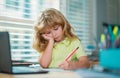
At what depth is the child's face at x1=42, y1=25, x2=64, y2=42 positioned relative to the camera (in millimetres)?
1275

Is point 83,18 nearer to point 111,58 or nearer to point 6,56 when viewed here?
point 6,56

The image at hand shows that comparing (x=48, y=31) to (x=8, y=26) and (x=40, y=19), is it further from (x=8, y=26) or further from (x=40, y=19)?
(x=8, y=26)

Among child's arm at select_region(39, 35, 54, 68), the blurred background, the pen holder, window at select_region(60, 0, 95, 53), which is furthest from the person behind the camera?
window at select_region(60, 0, 95, 53)

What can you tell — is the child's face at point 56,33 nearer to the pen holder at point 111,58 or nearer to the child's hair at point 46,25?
the child's hair at point 46,25

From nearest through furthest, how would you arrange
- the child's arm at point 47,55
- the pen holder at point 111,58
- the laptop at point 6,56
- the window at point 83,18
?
the pen holder at point 111,58 < the laptop at point 6,56 < the child's arm at point 47,55 < the window at point 83,18

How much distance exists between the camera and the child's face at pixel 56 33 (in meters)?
1.28

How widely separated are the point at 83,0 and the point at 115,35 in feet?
5.57

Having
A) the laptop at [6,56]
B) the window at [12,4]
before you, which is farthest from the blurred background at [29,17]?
the laptop at [6,56]

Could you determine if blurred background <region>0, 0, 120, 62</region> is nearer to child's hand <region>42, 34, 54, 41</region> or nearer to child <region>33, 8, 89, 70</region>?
child <region>33, 8, 89, 70</region>

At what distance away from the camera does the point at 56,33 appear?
4.28 feet

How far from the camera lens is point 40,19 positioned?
4.34 feet

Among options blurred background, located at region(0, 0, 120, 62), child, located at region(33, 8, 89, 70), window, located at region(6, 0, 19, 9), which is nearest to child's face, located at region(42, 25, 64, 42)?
child, located at region(33, 8, 89, 70)

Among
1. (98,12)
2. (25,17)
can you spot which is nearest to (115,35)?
(25,17)

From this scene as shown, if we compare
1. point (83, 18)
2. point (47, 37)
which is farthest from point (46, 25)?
point (83, 18)
